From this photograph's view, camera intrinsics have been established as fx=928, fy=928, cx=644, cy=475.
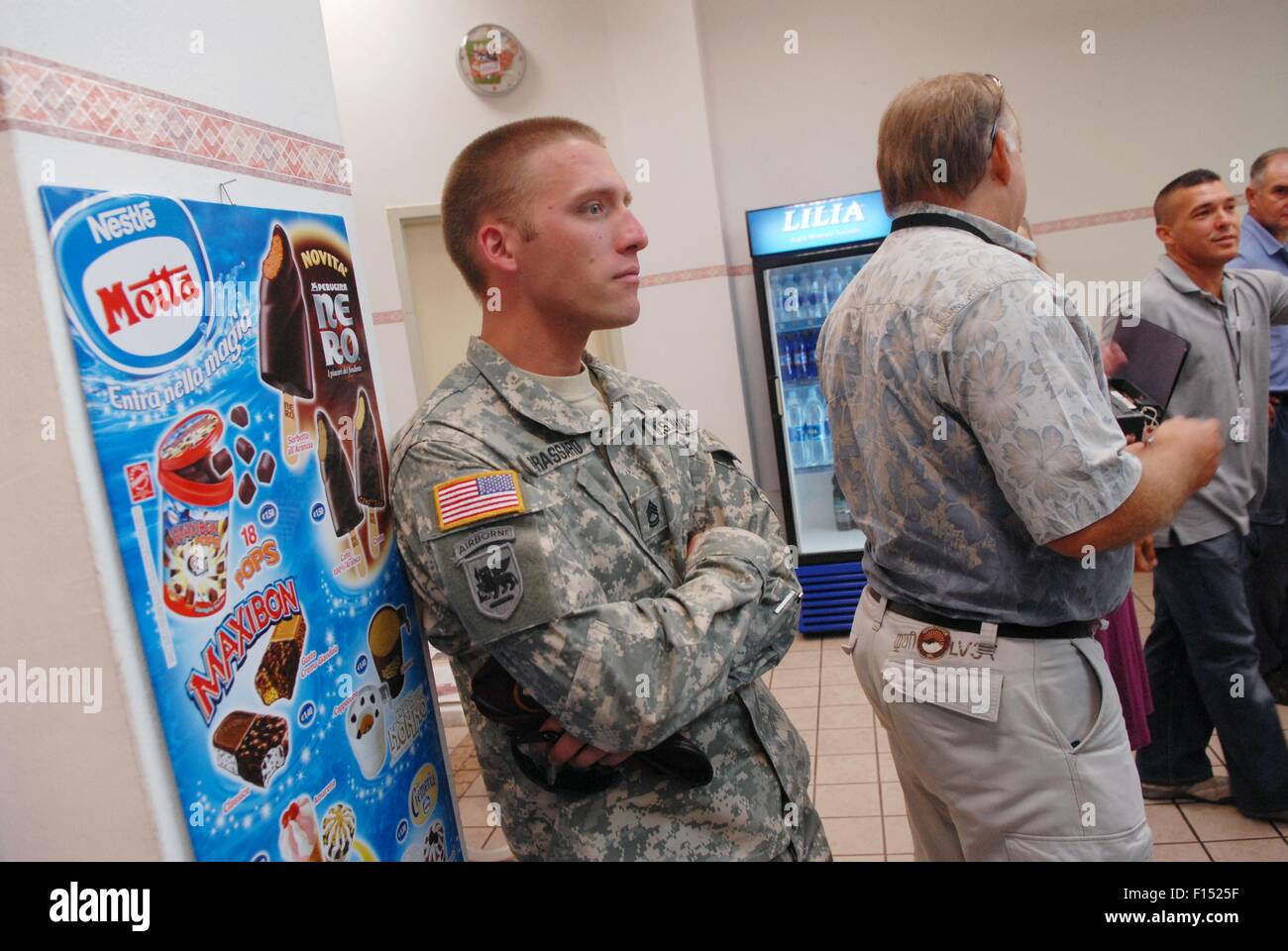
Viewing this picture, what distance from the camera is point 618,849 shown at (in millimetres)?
1330

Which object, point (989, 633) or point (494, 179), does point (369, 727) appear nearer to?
point (494, 179)

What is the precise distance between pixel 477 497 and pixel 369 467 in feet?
0.94

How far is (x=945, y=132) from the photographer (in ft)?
5.41

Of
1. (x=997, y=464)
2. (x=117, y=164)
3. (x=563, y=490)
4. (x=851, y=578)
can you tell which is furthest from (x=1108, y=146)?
(x=117, y=164)

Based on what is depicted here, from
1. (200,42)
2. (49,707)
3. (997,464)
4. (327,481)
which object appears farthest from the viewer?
(997,464)

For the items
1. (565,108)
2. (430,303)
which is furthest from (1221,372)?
(430,303)

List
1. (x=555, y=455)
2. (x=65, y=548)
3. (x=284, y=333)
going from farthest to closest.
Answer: (x=555, y=455)
(x=284, y=333)
(x=65, y=548)

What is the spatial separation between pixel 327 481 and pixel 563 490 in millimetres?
334

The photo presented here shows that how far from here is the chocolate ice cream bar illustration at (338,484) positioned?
1.31 metres

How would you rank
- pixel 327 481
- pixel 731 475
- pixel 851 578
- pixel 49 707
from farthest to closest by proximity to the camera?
pixel 851 578, pixel 731 475, pixel 327 481, pixel 49 707

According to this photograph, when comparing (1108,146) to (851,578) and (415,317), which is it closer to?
(851,578)

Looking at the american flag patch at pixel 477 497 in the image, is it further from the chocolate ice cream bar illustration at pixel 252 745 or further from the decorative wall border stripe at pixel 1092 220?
the decorative wall border stripe at pixel 1092 220

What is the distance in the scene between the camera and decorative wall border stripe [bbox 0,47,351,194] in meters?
0.89

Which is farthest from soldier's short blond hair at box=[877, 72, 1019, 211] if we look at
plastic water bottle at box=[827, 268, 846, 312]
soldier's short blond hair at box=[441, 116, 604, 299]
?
plastic water bottle at box=[827, 268, 846, 312]
